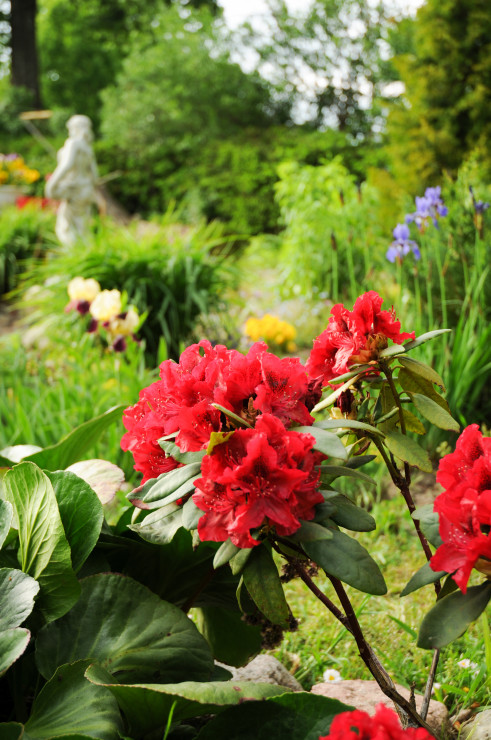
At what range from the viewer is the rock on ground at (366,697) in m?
1.27

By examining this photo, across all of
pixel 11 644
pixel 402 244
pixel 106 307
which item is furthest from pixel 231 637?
pixel 106 307

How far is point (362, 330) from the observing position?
3.33 ft

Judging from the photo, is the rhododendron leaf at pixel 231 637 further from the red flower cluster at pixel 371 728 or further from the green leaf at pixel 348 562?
the red flower cluster at pixel 371 728

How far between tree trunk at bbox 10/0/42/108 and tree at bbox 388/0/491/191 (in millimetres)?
13224

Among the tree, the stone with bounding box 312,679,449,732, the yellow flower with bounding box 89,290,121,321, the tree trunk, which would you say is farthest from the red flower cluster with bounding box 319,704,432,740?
the tree trunk

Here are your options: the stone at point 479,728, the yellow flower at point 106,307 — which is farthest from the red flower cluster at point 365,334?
the yellow flower at point 106,307

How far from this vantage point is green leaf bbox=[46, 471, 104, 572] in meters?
1.11

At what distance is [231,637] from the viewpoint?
4.21ft

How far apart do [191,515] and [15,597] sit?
33cm

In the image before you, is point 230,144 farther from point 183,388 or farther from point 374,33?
point 183,388

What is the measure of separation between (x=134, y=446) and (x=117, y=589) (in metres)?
0.25

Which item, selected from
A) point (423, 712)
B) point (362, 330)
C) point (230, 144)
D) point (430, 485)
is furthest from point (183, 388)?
point (230, 144)

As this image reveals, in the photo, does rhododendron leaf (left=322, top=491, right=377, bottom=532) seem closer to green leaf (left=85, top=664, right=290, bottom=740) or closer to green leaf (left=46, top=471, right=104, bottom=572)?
green leaf (left=85, top=664, right=290, bottom=740)

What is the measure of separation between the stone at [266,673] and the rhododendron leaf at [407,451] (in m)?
0.71
